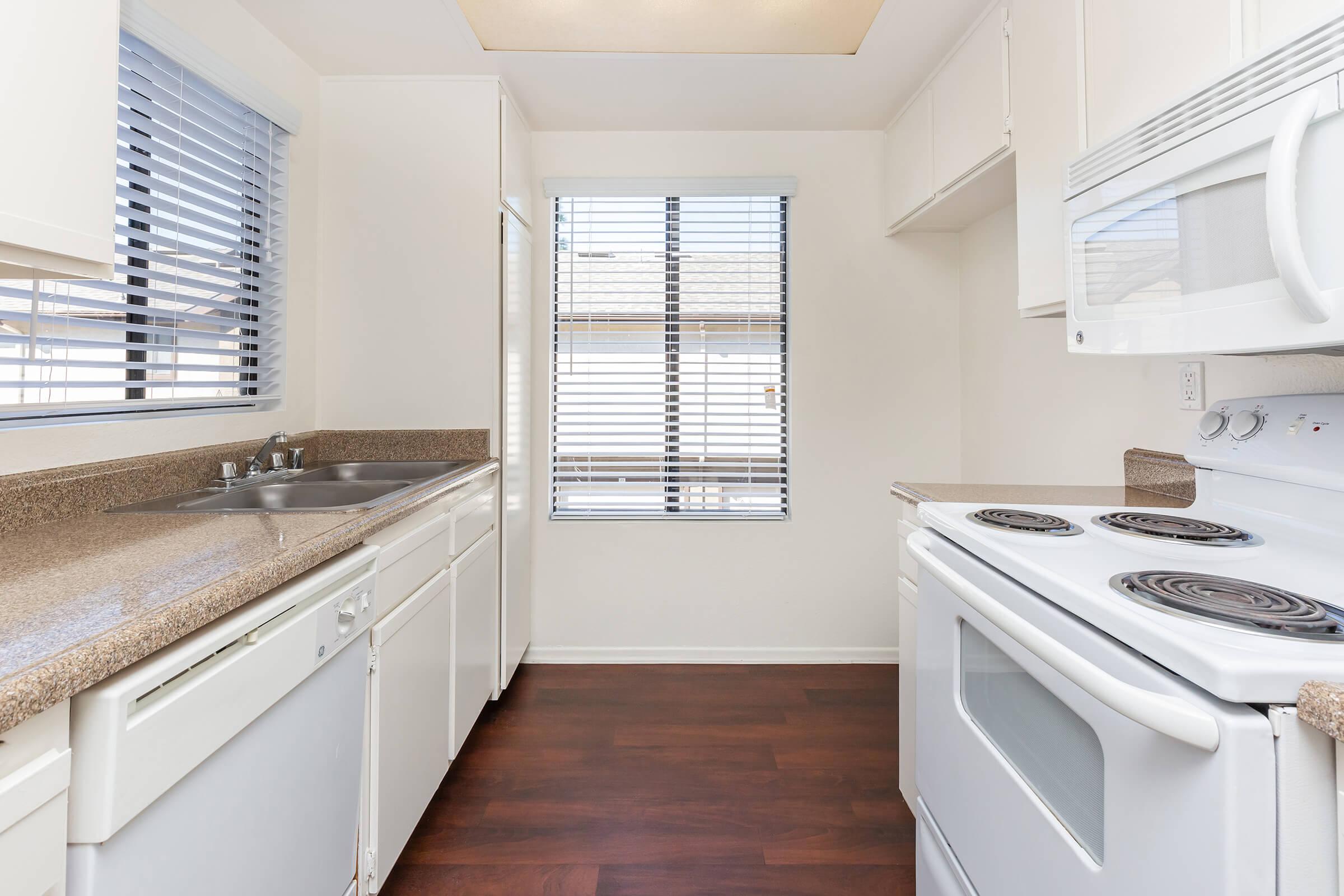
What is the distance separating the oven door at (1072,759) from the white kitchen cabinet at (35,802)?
107cm

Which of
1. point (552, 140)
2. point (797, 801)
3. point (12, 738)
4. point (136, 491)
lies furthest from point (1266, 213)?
point (552, 140)

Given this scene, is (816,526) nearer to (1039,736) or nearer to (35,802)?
(1039,736)

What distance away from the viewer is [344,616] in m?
1.18

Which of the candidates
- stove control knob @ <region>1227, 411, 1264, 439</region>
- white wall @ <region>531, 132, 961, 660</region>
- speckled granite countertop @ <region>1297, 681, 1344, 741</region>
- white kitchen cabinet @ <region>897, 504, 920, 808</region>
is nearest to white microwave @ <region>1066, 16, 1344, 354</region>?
stove control knob @ <region>1227, 411, 1264, 439</region>

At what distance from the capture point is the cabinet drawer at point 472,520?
188 cm

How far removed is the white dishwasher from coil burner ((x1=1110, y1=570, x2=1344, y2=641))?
1.18 meters

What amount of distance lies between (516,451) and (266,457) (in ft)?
2.87

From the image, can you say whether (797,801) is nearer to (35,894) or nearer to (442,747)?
(442,747)

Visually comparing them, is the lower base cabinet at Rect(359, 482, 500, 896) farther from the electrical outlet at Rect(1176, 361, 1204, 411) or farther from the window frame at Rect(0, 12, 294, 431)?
the electrical outlet at Rect(1176, 361, 1204, 411)

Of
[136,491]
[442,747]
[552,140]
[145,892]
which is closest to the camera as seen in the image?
[145,892]

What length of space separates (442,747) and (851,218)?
2648 mm

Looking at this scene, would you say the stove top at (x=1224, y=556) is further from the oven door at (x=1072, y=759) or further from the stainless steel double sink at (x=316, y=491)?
the stainless steel double sink at (x=316, y=491)

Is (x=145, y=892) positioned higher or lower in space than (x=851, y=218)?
lower

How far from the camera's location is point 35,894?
609 millimetres
